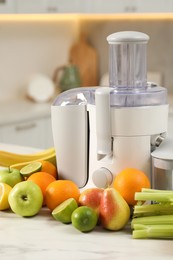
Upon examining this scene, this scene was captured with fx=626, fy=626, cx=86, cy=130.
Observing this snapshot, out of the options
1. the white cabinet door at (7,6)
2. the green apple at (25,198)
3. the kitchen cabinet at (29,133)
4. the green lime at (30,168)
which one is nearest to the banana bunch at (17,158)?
the green lime at (30,168)

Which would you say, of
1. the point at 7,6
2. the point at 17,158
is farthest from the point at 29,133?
the point at 17,158

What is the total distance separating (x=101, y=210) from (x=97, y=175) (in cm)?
20

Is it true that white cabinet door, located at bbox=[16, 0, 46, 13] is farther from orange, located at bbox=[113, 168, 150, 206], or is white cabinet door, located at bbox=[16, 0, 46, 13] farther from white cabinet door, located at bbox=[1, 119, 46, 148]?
orange, located at bbox=[113, 168, 150, 206]

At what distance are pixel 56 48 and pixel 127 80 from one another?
9.55 feet

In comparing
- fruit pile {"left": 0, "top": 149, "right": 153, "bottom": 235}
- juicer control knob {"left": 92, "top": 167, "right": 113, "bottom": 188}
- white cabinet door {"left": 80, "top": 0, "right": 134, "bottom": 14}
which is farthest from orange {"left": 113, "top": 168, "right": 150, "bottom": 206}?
white cabinet door {"left": 80, "top": 0, "right": 134, "bottom": 14}

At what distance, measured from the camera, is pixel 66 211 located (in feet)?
5.21

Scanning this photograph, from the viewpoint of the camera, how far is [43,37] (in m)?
4.54

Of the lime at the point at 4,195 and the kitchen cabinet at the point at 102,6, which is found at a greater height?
the kitchen cabinet at the point at 102,6

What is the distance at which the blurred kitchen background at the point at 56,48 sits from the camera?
4000 mm

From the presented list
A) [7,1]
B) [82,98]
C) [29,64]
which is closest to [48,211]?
[82,98]

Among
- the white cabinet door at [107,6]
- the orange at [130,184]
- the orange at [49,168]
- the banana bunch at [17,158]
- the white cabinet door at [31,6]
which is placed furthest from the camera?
the white cabinet door at [107,6]

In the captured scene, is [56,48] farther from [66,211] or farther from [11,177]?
[66,211]

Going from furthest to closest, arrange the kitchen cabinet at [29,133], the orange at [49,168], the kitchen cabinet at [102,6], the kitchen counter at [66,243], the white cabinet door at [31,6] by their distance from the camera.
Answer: the kitchen cabinet at [102,6]
the white cabinet door at [31,6]
the kitchen cabinet at [29,133]
the orange at [49,168]
the kitchen counter at [66,243]

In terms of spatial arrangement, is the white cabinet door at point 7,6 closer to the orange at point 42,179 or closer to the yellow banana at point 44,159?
the yellow banana at point 44,159
